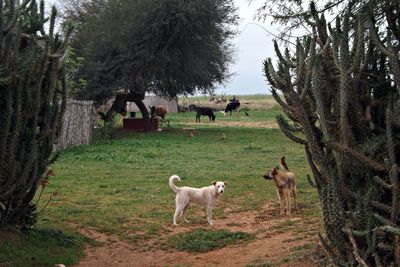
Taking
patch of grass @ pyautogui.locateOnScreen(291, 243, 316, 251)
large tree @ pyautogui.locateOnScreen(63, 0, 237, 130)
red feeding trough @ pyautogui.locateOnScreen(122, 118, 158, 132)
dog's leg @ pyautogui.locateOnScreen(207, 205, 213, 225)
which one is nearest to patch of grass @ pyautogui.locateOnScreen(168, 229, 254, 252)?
dog's leg @ pyautogui.locateOnScreen(207, 205, 213, 225)

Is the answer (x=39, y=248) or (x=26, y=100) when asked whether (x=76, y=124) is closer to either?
(x=39, y=248)

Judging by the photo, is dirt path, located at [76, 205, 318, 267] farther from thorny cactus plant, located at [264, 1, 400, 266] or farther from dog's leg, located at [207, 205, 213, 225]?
thorny cactus plant, located at [264, 1, 400, 266]

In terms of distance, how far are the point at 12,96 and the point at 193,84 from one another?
79.7 feet

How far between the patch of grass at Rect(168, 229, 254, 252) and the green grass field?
1.88ft

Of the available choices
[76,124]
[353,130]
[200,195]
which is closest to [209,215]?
[200,195]

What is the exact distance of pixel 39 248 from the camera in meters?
8.09

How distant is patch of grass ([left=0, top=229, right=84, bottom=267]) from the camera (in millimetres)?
7488

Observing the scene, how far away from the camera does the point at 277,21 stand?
31.4 feet

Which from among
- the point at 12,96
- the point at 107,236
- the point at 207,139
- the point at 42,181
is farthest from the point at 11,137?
the point at 207,139

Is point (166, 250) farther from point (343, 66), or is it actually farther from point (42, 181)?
point (343, 66)

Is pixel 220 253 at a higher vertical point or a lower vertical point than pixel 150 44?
lower

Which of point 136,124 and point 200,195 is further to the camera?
point 136,124

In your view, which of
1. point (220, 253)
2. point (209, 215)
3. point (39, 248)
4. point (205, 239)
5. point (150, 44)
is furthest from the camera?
point (150, 44)

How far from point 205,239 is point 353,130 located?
12.7 ft
